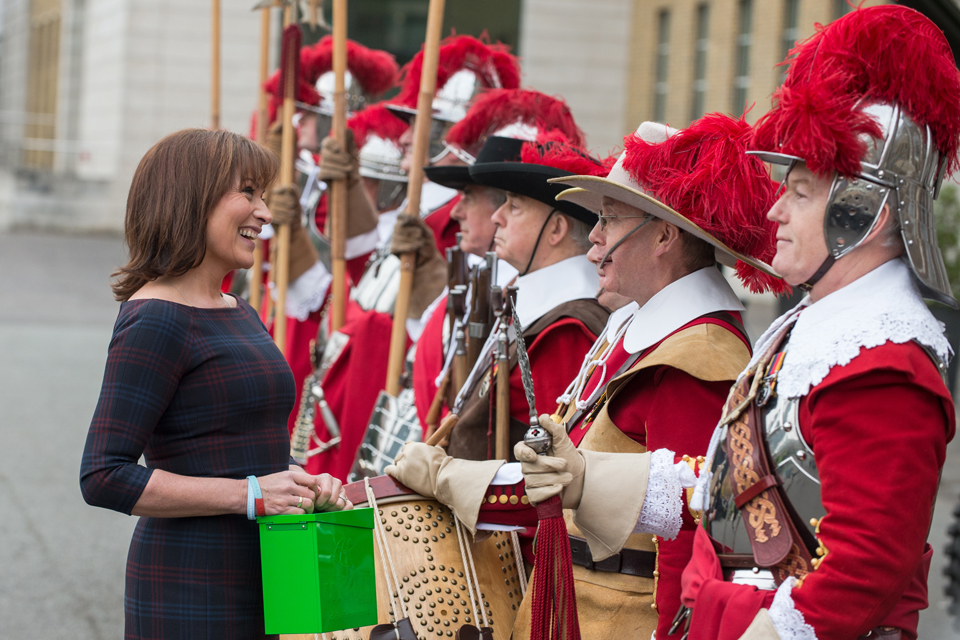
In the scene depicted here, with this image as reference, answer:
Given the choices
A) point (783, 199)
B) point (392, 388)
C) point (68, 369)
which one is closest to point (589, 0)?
point (68, 369)

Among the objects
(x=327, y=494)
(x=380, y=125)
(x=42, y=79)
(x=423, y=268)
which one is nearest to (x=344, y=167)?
(x=423, y=268)

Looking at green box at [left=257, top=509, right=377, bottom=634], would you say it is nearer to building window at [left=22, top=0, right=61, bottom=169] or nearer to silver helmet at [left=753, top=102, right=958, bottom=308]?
silver helmet at [left=753, top=102, right=958, bottom=308]

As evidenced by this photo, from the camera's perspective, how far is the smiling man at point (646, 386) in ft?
6.61

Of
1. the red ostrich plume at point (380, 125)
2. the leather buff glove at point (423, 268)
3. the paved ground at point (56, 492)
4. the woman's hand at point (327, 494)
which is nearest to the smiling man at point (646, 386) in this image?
the woman's hand at point (327, 494)

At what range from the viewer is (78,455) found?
279 inches

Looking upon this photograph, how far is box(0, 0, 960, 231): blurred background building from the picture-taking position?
17734mm

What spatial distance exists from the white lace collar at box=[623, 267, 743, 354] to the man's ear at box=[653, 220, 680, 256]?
0.27 ft

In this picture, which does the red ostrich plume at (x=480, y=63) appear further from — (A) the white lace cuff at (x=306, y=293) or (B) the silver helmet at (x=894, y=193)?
(B) the silver helmet at (x=894, y=193)

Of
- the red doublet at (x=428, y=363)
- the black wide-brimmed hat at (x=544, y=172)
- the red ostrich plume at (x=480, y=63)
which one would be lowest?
the red doublet at (x=428, y=363)

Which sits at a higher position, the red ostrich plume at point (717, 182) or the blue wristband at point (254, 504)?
the red ostrich plume at point (717, 182)

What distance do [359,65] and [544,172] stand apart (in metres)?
3.53

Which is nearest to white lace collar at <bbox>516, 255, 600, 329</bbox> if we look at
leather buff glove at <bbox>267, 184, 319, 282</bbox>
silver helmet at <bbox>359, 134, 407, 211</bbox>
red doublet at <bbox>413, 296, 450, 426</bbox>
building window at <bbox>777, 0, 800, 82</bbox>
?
red doublet at <bbox>413, 296, 450, 426</bbox>

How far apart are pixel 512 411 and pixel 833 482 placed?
50.6 inches

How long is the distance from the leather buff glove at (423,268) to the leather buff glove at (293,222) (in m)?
0.68
